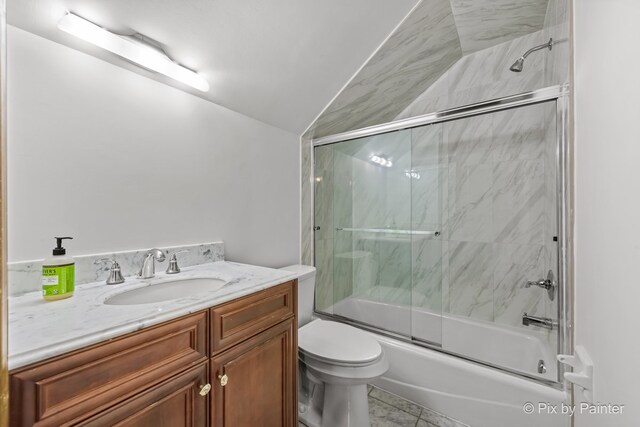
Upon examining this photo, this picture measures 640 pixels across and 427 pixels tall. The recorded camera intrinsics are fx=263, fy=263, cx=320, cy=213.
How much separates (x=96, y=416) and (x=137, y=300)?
496mm

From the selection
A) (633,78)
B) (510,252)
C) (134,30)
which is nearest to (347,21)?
(134,30)

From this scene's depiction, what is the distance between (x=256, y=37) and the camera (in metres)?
1.25

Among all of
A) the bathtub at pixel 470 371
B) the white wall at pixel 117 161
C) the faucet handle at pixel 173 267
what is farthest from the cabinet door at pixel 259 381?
the bathtub at pixel 470 371

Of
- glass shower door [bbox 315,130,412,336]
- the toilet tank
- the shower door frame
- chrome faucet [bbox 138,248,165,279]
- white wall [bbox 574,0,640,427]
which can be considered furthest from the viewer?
glass shower door [bbox 315,130,412,336]

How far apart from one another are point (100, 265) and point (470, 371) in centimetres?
190

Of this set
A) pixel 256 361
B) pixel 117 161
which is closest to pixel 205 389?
pixel 256 361

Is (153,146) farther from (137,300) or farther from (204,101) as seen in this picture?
(137,300)

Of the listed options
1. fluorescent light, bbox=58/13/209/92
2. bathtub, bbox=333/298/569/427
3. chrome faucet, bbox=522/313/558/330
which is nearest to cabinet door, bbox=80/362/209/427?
fluorescent light, bbox=58/13/209/92

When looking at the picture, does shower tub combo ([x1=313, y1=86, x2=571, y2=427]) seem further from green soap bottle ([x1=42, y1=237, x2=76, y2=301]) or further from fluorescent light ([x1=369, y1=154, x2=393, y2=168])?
green soap bottle ([x1=42, y1=237, x2=76, y2=301])

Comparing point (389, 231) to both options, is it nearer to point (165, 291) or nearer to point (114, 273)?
point (165, 291)

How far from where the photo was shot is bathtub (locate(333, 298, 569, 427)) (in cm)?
135

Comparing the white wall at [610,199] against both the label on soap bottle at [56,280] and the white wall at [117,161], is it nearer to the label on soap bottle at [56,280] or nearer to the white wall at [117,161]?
the label on soap bottle at [56,280]

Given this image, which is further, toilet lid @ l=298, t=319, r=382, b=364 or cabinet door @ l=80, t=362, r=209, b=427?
toilet lid @ l=298, t=319, r=382, b=364

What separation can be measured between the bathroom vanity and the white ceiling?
0.96 m
